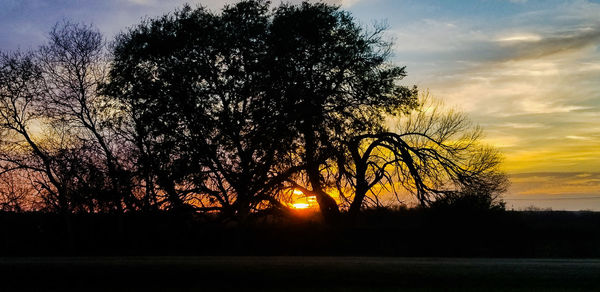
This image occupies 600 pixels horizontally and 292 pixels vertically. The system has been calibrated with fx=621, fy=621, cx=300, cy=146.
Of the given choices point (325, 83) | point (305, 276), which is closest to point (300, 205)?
point (325, 83)

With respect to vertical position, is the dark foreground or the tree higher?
the tree

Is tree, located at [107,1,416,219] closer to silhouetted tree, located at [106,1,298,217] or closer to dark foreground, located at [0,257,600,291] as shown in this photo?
silhouetted tree, located at [106,1,298,217]

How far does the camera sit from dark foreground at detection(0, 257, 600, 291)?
21.1m

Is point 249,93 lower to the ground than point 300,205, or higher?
higher

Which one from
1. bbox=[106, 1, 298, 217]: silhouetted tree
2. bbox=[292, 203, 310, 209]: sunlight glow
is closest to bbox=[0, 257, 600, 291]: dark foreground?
bbox=[106, 1, 298, 217]: silhouetted tree

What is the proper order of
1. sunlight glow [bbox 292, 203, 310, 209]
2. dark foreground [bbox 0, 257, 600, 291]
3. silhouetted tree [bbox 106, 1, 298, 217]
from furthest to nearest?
sunlight glow [bbox 292, 203, 310, 209], silhouetted tree [bbox 106, 1, 298, 217], dark foreground [bbox 0, 257, 600, 291]

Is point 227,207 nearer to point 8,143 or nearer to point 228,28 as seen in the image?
point 228,28

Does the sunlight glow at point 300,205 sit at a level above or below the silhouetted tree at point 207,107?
below

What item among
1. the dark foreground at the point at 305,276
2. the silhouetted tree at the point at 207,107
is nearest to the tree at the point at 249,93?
the silhouetted tree at the point at 207,107

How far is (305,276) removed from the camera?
2300 cm

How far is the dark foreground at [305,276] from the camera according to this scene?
2112 centimetres

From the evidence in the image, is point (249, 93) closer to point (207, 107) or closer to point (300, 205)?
point (207, 107)

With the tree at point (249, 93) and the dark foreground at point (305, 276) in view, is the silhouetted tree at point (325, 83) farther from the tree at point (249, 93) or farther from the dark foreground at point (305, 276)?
the dark foreground at point (305, 276)

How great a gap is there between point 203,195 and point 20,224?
41.7 feet
